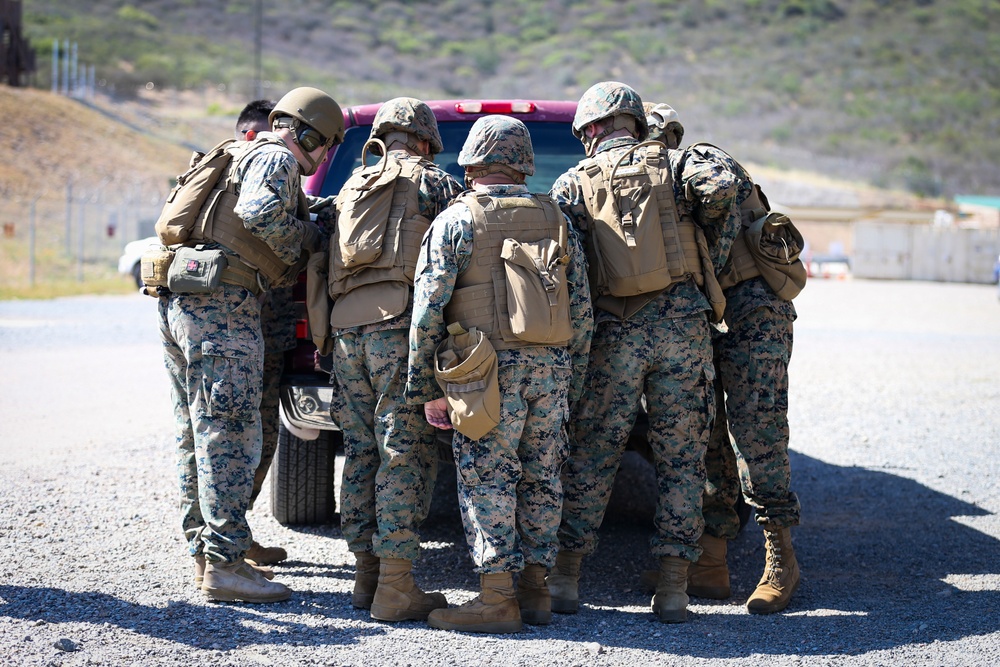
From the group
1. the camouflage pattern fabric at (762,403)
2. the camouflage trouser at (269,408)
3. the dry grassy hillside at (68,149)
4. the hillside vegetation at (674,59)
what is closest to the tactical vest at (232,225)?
the camouflage trouser at (269,408)

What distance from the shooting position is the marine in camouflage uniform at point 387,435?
4184 millimetres

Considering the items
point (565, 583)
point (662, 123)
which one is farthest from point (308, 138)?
point (565, 583)

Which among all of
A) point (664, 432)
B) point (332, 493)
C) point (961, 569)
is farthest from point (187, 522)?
point (961, 569)

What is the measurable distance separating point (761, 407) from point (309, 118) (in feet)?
7.50

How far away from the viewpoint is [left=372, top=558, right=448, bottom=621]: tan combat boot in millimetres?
4156

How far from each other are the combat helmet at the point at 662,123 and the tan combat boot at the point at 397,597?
2156 mm

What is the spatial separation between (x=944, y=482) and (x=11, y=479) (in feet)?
18.8

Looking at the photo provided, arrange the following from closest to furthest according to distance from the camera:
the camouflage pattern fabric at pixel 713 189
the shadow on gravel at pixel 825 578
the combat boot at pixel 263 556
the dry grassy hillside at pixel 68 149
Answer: the shadow on gravel at pixel 825 578, the camouflage pattern fabric at pixel 713 189, the combat boot at pixel 263 556, the dry grassy hillside at pixel 68 149

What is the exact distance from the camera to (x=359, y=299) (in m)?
4.21

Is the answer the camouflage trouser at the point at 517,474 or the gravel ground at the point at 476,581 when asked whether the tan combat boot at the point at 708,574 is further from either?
the camouflage trouser at the point at 517,474

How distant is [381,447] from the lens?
4.22 meters

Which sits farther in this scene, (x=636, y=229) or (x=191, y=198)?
(x=191, y=198)

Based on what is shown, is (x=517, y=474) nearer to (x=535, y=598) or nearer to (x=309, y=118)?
(x=535, y=598)

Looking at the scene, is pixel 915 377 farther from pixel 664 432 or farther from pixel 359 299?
pixel 359 299
